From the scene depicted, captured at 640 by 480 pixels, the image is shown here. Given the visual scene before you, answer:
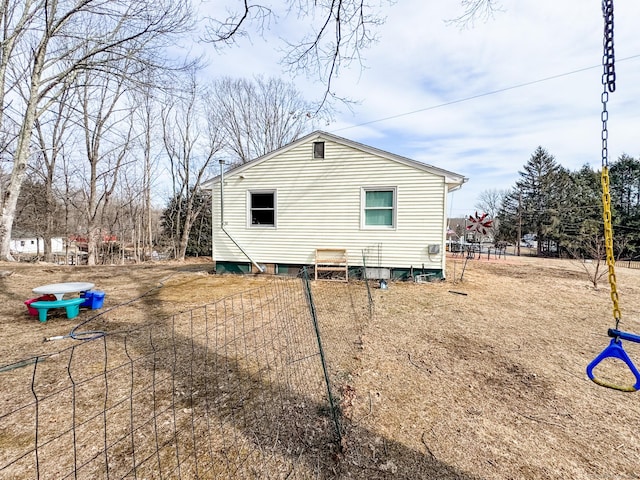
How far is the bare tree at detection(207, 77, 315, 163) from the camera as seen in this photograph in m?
20.5

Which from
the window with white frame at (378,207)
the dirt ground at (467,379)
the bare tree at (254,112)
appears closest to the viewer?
the dirt ground at (467,379)

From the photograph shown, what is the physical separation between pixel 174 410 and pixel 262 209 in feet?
22.4

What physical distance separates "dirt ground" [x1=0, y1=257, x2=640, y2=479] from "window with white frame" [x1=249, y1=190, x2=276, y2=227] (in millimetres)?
2763

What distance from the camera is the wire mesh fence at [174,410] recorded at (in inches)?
72.4

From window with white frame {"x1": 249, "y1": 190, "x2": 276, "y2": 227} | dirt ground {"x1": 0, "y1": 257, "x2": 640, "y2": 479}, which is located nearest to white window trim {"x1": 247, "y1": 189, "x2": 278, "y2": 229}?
window with white frame {"x1": 249, "y1": 190, "x2": 276, "y2": 227}

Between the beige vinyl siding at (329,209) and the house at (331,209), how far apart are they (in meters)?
0.03

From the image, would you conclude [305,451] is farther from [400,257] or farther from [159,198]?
[159,198]

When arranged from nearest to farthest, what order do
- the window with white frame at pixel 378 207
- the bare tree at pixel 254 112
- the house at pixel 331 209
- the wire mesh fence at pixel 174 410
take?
the wire mesh fence at pixel 174 410
the house at pixel 331 209
the window with white frame at pixel 378 207
the bare tree at pixel 254 112

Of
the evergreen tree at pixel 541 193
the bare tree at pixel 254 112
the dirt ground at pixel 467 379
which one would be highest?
the bare tree at pixel 254 112

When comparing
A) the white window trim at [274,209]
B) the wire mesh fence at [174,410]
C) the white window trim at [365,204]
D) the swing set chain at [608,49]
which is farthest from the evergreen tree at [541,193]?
the wire mesh fence at [174,410]

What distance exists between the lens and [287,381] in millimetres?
2869

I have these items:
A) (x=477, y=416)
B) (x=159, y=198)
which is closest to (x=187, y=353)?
(x=477, y=416)

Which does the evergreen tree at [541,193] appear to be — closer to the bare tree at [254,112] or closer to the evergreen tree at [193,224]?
the bare tree at [254,112]

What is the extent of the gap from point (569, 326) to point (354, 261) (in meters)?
4.68
